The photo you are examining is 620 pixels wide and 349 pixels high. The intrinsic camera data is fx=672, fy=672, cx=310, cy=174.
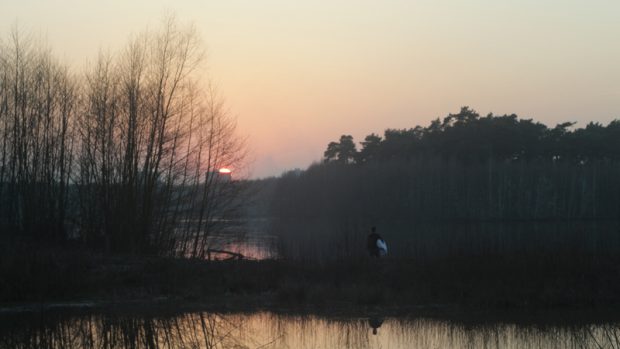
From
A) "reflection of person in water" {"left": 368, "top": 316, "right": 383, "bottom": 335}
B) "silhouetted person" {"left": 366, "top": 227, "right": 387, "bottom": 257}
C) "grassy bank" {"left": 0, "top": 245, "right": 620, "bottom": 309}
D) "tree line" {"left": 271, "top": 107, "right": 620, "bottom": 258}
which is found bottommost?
"reflection of person in water" {"left": 368, "top": 316, "right": 383, "bottom": 335}

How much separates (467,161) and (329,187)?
15.7 m

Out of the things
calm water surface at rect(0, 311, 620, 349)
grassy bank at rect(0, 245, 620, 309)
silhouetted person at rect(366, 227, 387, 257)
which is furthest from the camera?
silhouetted person at rect(366, 227, 387, 257)

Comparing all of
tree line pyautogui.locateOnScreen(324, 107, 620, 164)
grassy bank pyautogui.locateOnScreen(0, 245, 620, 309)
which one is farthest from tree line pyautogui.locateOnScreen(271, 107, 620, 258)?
grassy bank pyautogui.locateOnScreen(0, 245, 620, 309)

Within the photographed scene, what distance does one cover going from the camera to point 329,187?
75.9 metres

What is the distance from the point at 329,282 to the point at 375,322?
4.14 meters

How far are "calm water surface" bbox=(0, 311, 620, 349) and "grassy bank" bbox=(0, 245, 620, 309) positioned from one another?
182cm

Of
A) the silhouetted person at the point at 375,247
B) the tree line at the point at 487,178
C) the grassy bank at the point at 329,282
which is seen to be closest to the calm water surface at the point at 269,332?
the grassy bank at the point at 329,282

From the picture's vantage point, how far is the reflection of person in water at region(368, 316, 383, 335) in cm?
1382

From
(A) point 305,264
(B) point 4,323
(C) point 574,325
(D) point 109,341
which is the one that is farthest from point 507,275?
(B) point 4,323

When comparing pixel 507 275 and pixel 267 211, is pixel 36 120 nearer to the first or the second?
pixel 507 275

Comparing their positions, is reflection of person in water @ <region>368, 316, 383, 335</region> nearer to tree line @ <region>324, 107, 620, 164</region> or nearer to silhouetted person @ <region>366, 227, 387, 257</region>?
silhouetted person @ <region>366, 227, 387, 257</region>

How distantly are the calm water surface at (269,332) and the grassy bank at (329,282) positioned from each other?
5.99 feet

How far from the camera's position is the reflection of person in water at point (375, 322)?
13.8 meters

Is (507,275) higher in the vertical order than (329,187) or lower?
lower
